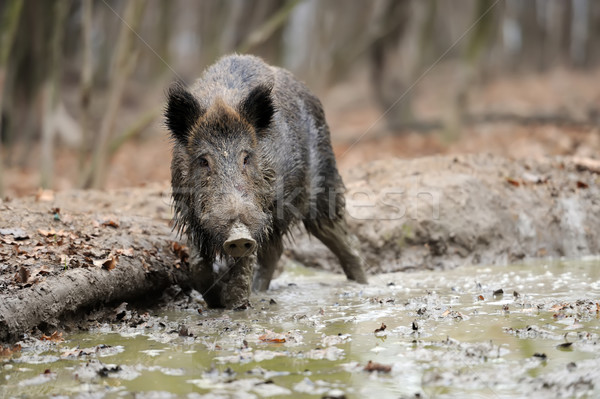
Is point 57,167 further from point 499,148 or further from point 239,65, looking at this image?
point 239,65

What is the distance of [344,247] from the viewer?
8539mm

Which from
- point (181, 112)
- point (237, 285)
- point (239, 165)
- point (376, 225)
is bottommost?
point (237, 285)

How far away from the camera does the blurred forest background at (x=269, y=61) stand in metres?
12.5

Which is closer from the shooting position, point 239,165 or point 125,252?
point 239,165

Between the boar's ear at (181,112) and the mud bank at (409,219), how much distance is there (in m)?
1.27

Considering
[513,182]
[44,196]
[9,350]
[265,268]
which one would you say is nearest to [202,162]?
[265,268]

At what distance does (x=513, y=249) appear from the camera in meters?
9.68

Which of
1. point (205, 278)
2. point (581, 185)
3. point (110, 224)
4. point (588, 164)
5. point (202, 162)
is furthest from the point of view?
point (588, 164)

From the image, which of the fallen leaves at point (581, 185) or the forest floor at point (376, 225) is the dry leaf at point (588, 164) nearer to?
the forest floor at point (376, 225)

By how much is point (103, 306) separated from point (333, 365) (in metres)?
2.68

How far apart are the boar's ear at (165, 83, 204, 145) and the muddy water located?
1784 mm

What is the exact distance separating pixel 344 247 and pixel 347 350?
11.8ft

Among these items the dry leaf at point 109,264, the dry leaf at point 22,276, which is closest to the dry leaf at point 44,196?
the dry leaf at point 109,264

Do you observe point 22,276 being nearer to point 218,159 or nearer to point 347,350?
point 218,159
